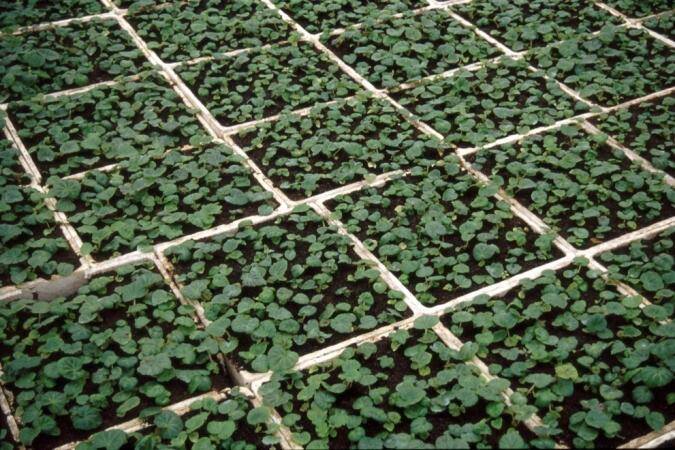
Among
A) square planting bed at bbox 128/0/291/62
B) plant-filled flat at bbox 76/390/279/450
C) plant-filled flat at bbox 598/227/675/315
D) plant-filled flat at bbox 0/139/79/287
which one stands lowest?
plant-filled flat at bbox 0/139/79/287

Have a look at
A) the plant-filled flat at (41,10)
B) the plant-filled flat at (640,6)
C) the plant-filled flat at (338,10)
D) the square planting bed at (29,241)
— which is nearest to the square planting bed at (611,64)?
the plant-filled flat at (640,6)

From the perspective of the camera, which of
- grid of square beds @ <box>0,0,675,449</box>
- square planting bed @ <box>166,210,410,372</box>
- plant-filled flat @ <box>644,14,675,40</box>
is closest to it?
grid of square beds @ <box>0,0,675,449</box>

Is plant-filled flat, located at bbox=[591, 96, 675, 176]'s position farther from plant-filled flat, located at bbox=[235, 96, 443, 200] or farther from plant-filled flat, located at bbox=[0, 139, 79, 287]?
plant-filled flat, located at bbox=[0, 139, 79, 287]

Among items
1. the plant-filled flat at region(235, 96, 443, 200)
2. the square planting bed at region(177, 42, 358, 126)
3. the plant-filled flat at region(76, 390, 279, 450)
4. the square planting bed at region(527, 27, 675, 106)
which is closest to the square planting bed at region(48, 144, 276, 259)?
the plant-filled flat at region(235, 96, 443, 200)

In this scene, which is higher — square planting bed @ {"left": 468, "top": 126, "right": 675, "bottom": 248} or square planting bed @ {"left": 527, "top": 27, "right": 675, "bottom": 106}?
square planting bed @ {"left": 527, "top": 27, "right": 675, "bottom": 106}

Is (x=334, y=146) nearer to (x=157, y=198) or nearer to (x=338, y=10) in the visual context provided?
(x=157, y=198)

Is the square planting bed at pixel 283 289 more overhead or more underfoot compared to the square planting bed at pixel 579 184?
more underfoot

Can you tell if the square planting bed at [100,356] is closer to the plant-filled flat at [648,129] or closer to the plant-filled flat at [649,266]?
the plant-filled flat at [649,266]
